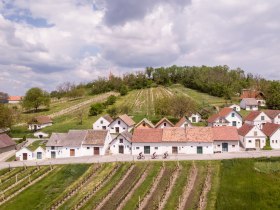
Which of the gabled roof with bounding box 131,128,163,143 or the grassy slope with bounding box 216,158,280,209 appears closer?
the grassy slope with bounding box 216,158,280,209

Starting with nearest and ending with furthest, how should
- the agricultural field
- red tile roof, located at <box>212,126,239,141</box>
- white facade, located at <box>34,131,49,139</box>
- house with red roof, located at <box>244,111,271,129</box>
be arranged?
the agricultural field → red tile roof, located at <box>212,126,239,141</box> → house with red roof, located at <box>244,111,271,129</box> → white facade, located at <box>34,131,49,139</box>

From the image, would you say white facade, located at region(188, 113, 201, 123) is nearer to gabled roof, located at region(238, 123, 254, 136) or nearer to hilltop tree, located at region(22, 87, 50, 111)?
gabled roof, located at region(238, 123, 254, 136)

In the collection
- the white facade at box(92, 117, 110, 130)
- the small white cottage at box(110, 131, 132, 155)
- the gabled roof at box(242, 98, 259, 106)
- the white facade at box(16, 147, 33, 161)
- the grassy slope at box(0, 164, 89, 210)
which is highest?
the gabled roof at box(242, 98, 259, 106)

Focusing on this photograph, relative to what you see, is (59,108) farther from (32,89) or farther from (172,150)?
(172,150)

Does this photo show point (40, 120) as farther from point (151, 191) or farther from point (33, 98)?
point (151, 191)

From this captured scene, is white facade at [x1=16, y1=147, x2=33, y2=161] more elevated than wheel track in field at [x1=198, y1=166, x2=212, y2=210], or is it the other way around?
white facade at [x1=16, y1=147, x2=33, y2=161]

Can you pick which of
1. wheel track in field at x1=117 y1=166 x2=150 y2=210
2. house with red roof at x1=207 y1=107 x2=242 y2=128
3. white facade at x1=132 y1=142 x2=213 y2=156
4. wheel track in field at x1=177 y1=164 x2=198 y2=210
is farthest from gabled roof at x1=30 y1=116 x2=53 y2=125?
wheel track in field at x1=177 y1=164 x2=198 y2=210

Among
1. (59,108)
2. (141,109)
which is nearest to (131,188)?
(141,109)
